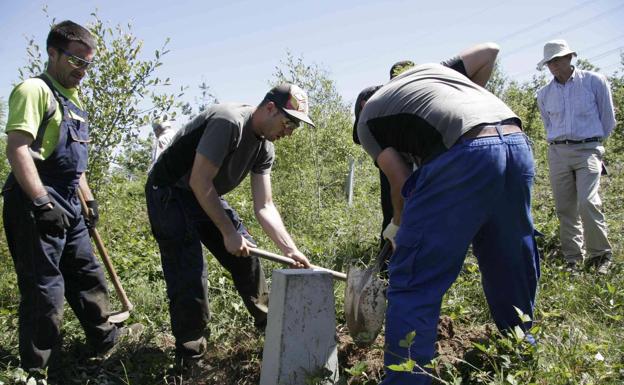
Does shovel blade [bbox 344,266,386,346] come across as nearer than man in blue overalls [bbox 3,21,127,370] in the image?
Yes

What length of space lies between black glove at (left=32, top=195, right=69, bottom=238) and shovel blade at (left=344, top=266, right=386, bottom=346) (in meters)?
1.67

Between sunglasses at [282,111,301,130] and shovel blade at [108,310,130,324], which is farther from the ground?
sunglasses at [282,111,301,130]

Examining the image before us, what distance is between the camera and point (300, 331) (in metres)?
2.55

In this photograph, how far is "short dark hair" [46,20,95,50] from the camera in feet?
9.80

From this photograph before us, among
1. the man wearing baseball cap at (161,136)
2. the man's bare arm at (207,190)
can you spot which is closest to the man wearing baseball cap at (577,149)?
the man's bare arm at (207,190)

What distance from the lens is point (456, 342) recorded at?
9.25ft

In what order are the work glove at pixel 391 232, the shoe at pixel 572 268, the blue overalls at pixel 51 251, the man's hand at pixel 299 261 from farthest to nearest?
the shoe at pixel 572 268, the man's hand at pixel 299 261, the blue overalls at pixel 51 251, the work glove at pixel 391 232

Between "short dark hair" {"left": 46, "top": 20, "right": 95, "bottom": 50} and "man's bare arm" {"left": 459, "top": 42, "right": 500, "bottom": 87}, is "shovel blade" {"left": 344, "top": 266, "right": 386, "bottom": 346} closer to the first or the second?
"man's bare arm" {"left": 459, "top": 42, "right": 500, "bottom": 87}

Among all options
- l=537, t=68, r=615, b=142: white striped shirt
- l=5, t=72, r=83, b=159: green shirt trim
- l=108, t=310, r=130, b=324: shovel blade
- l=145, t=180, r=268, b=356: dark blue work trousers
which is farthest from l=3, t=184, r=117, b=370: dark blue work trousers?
l=537, t=68, r=615, b=142: white striped shirt

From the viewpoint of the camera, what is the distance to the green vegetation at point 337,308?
2.35 m

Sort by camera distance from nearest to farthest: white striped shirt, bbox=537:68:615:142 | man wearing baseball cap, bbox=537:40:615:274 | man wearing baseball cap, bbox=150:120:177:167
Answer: man wearing baseball cap, bbox=537:40:615:274 → white striped shirt, bbox=537:68:615:142 → man wearing baseball cap, bbox=150:120:177:167

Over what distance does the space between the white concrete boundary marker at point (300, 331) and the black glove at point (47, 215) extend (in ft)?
4.14

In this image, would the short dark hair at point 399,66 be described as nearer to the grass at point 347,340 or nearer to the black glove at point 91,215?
the grass at point 347,340

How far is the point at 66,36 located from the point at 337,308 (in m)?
2.46
